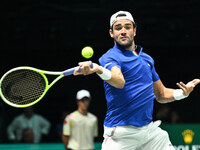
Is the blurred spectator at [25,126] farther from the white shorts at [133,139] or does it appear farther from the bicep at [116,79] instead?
the bicep at [116,79]

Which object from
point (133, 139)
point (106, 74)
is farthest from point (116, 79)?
point (133, 139)

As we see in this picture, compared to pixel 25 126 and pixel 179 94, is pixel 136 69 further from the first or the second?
pixel 25 126

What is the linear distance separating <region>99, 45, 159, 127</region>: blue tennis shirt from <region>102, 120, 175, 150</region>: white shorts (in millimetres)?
54

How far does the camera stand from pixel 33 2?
9.47 m

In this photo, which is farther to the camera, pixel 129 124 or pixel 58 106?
pixel 58 106

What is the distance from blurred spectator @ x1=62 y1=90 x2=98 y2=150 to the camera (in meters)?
7.64

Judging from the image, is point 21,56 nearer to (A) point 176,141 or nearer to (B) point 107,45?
(B) point 107,45

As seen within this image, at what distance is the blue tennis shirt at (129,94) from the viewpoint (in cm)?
418

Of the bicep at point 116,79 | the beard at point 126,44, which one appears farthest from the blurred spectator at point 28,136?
the bicep at point 116,79

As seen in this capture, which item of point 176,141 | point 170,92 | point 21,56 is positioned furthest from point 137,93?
point 21,56

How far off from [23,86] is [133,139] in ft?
3.95

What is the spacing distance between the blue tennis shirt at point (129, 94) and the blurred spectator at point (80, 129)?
3445mm

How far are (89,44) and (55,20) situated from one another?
887 millimetres

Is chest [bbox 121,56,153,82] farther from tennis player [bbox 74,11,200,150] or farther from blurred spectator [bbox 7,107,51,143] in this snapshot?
blurred spectator [bbox 7,107,51,143]
